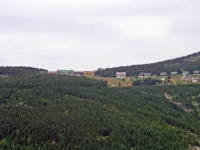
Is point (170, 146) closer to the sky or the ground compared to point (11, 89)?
closer to the ground

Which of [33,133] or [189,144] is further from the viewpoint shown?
[189,144]

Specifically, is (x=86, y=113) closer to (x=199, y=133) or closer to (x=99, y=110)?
(x=99, y=110)

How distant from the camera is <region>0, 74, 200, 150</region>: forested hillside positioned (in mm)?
→ 123375

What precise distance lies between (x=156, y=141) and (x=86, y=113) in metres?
38.5

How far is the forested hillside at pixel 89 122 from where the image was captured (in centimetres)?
12338

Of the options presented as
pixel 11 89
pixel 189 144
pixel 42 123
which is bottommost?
pixel 189 144

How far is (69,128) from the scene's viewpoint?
133 metres

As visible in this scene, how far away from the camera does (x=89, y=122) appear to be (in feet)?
466

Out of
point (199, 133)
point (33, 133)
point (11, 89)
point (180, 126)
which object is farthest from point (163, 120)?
point (11, 89)

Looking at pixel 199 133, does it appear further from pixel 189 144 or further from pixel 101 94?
pixel 101 94

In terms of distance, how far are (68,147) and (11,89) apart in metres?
86.3

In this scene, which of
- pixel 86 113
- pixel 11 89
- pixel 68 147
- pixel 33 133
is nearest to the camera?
pixel 68 147

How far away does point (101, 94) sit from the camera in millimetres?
197500

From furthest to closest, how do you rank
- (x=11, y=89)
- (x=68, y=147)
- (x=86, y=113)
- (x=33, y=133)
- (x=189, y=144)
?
(x=11, y=89), (x=86, y=113), (x=189, y=144), (x=33, y=133), (x=68, y=147)
